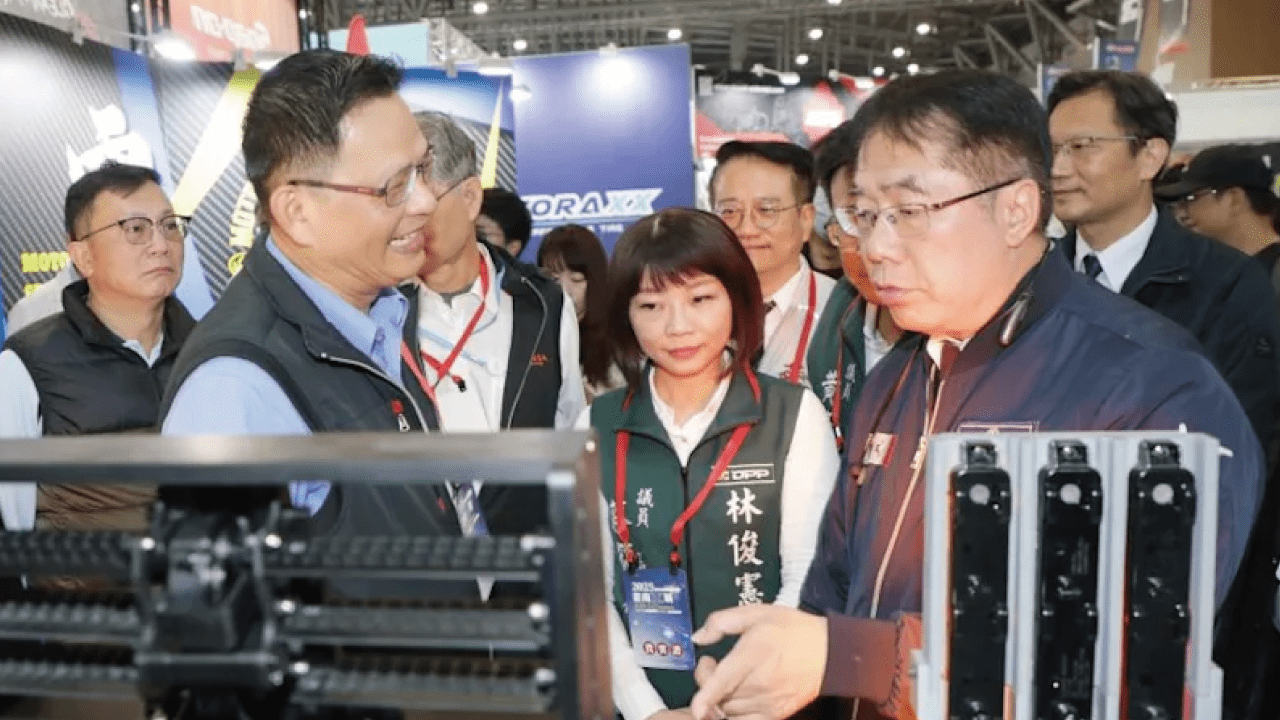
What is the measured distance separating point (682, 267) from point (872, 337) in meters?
0.73

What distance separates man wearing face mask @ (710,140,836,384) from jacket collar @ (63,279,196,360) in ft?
6.04

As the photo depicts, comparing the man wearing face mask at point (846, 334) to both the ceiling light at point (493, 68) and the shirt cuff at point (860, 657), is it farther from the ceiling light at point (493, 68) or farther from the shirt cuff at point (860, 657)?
the ceiling light at point (493, 68)

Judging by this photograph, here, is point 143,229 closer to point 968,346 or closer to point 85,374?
point 85,374

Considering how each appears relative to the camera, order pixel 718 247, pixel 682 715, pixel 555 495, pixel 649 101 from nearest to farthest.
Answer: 1. pixel 555 495
2. pixel 682 715
3. pixel 718 247
4. pixel 649 101

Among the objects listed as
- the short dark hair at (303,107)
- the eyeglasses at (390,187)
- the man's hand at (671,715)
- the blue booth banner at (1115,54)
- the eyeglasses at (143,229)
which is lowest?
the man's hand at (671,715)

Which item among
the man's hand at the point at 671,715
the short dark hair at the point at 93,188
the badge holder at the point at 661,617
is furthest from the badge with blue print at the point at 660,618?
the short dark hair at the point at 93,188

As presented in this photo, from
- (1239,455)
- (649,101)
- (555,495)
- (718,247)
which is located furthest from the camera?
(649,101)

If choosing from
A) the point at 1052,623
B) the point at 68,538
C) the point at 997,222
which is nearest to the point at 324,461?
the point at 68,538

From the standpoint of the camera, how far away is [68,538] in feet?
2.44

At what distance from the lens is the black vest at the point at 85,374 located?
288 centimetres

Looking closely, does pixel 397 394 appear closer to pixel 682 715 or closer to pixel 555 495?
pixel 682 715

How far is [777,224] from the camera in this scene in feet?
10.8

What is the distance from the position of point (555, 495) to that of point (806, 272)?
274cm

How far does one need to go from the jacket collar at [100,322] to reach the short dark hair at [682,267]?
1.58 metres
